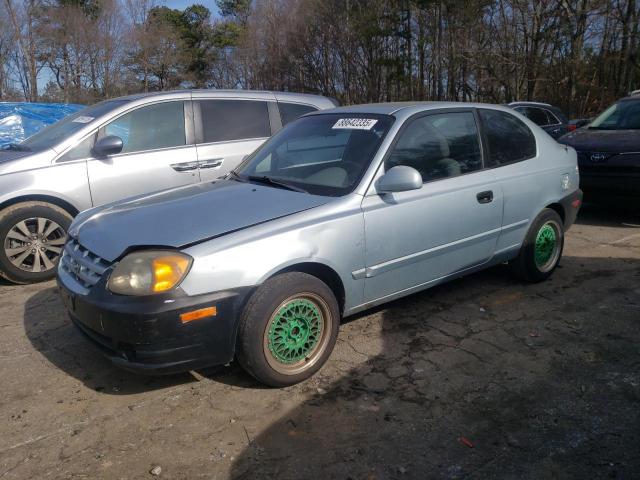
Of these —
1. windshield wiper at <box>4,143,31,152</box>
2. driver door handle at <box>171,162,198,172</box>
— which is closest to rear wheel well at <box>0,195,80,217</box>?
windshield wiper at <box>4,143,31,152</box>

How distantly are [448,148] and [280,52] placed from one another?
1312 inches

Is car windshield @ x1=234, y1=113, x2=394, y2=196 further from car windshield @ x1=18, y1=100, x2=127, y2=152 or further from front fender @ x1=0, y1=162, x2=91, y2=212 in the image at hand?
car windshield @ x1=18, y1=100, x2=127, y2=152

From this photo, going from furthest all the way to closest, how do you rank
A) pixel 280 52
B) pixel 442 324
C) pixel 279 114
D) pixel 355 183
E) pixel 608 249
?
pixel 280 52 < pixel 279 114 < pixel 608 249 < pixel 442 324 < pixel 355 183

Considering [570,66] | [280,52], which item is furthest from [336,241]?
[280,52]

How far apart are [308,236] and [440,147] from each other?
4.79 ft

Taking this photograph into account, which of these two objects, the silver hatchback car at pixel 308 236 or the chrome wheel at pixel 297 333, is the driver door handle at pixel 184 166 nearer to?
the silver hatchback car at pixel 308 236

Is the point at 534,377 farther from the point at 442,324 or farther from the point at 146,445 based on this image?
the point at 146,445

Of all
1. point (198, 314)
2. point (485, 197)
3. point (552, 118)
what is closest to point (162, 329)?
point (198, 314)

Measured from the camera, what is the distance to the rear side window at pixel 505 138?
14.4ft

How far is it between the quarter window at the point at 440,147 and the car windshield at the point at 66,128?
3.34 metres

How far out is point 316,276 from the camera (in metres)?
3.34

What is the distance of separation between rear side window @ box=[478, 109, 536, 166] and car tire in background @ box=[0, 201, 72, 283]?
12.9 feet

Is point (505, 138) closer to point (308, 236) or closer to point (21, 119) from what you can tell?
point (308, 236)

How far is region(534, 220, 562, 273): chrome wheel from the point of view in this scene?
189 inches
